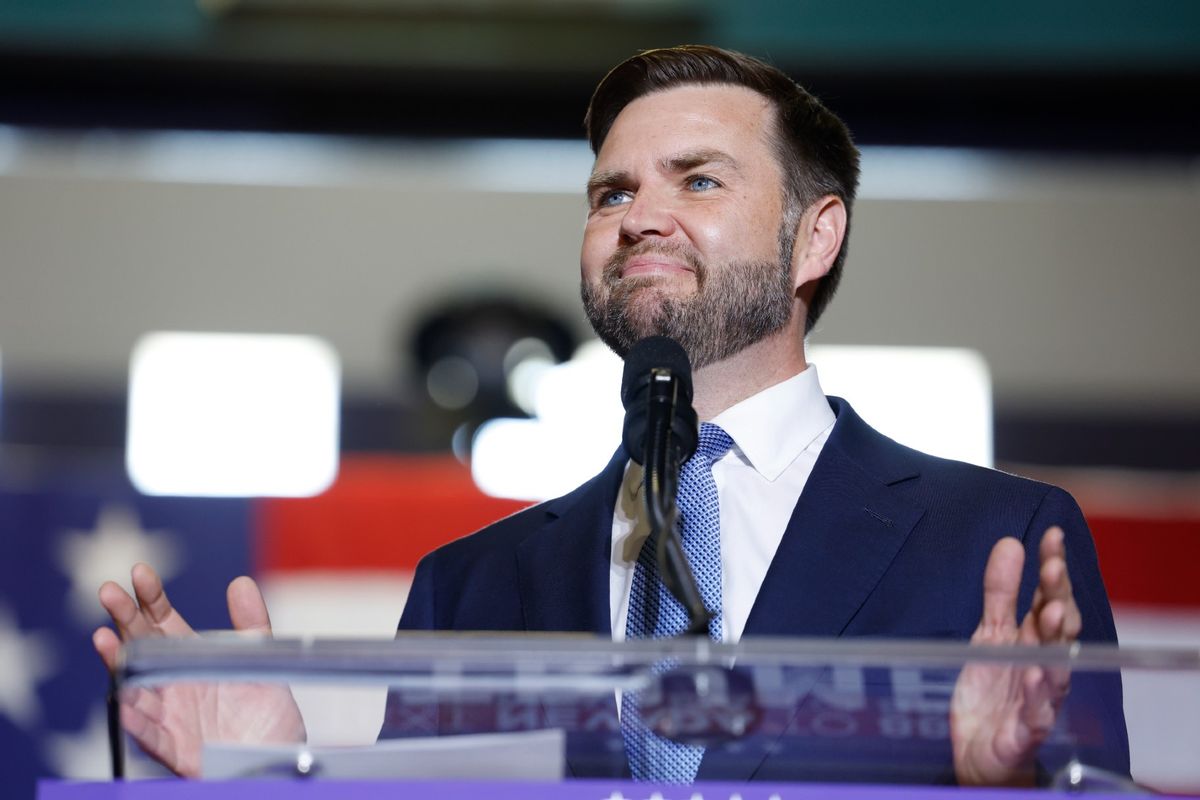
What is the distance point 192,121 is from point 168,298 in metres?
1.23

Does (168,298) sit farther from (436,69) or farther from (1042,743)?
(1042,743)

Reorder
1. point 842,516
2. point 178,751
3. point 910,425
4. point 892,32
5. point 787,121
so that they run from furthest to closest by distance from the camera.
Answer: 1. point 910,425
2. point 892,32
3. point 787,121
4. point 842,516
5. point 178,751

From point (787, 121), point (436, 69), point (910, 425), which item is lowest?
point (787, 121)

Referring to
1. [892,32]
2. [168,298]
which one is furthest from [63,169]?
[892,32]

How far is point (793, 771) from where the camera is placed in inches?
34.9

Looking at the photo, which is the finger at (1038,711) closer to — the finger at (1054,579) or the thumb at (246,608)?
the finger at (1054,579)

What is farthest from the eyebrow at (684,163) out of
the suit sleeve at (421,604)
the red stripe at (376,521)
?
the red stripe at (376,521)

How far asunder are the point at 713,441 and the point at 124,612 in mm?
625

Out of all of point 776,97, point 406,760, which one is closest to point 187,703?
point 406,760

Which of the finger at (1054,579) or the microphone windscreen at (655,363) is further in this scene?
the microphone windscreen at (655,363)

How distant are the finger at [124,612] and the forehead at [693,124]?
72 cm

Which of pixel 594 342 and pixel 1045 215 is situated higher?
pixel 1045 215

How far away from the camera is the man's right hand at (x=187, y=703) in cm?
96

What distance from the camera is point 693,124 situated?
1.62 meters
